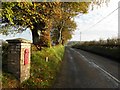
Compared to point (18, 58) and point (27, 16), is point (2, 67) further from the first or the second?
point (27, 16)

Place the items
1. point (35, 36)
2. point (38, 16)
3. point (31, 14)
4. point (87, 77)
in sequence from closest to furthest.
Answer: point (31, 14) < point (87, 77) < point (38, 16) < point (35, 36)

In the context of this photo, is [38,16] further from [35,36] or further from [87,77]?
[35,36]

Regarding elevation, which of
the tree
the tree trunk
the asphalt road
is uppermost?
the tree

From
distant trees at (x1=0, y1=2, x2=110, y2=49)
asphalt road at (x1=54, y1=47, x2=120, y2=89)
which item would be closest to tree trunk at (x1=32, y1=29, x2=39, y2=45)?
distant trees at (x1=0, y1=2, x2=110, y2=49)

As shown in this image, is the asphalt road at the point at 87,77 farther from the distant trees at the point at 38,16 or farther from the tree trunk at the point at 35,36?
the tree trunk at the point at 35,36

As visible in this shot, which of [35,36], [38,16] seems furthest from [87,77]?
[35,36]

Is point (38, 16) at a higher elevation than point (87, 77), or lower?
higher

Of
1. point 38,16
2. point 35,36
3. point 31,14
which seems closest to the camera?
point 31,14

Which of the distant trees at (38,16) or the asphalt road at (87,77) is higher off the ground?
the distant trees at (38,16)

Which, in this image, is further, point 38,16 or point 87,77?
point 38,16

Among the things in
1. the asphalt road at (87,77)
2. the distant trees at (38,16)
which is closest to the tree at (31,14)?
the distant trees at (38,16)

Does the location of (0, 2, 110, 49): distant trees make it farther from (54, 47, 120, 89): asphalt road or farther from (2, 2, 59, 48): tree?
(54, 47, 120, 89): asphalt road

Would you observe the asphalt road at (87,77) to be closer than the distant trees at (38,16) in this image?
Yes

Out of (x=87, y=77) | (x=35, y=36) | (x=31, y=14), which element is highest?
(x=31, y=14)
